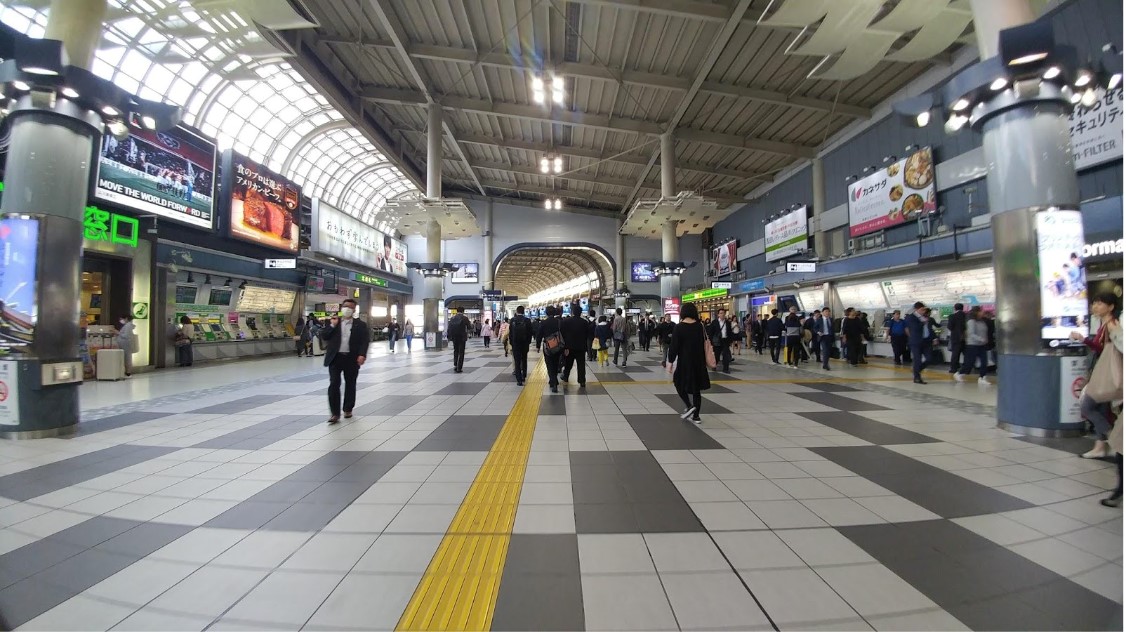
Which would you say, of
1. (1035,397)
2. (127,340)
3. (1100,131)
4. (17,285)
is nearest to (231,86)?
(127,340)

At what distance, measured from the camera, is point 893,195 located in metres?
15.2

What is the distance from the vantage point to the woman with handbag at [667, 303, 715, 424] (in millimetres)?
5664

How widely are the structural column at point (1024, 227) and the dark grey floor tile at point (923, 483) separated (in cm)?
205

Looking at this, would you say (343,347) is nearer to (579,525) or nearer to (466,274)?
(579,525)

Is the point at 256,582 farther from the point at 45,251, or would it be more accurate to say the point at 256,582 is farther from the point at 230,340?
the point at 230,340

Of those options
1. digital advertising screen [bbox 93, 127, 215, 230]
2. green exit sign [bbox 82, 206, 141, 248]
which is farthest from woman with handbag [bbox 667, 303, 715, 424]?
digital advertising screen [bbox 93, 127, 215, 230]

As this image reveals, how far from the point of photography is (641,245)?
34406mm

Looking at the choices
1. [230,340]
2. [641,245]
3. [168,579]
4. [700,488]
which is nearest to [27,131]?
[168,579]

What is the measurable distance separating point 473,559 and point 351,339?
14.1 ft

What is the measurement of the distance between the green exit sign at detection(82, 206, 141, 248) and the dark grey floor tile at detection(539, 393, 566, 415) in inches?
480

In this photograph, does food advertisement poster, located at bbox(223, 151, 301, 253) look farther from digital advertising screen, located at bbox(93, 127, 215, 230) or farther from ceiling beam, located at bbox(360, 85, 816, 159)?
ceiling beam, located at bbox(360, 85, 816, 159)

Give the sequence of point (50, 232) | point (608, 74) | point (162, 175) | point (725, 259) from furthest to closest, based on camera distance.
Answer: point (725, 259) < point (608, 74) < point (162, 175) < point (50, 232)

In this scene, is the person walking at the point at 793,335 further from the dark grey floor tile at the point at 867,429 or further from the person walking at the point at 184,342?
the person walking at the point at 184,342

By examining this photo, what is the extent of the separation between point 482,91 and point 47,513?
19199mm
